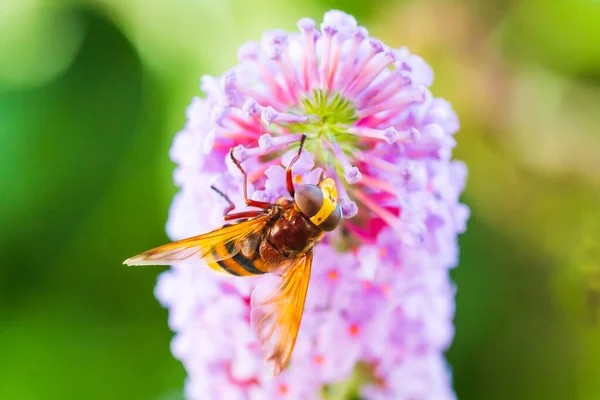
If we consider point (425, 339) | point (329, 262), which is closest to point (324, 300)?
point (329, 262)

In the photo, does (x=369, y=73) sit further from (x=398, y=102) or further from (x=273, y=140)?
(x=273, y=140)

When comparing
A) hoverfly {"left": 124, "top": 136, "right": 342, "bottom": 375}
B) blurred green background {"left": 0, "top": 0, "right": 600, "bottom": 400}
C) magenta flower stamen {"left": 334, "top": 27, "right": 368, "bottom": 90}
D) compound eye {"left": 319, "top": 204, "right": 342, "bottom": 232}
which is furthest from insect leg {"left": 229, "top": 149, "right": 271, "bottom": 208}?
blurred green background {"left": 0, "top": 0, "right": 600, "bottom": 400}

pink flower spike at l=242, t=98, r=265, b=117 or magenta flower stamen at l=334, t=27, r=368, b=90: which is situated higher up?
magenta flower stamen at l=334, t=27, r=368, b=90

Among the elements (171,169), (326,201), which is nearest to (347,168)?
(326,201)

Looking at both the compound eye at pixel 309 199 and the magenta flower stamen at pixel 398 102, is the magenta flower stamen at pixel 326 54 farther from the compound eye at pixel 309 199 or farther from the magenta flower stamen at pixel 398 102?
the compound eye at pixel 309 199

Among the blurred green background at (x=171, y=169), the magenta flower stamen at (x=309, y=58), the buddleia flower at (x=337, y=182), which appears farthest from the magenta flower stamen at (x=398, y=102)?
the blurred green background at (x=171, y=169)

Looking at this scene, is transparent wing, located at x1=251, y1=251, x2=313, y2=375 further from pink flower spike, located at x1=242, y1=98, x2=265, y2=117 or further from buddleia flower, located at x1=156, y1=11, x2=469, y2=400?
pink flower spike, located at x1=242, y1=98, x2=265, y2=117
